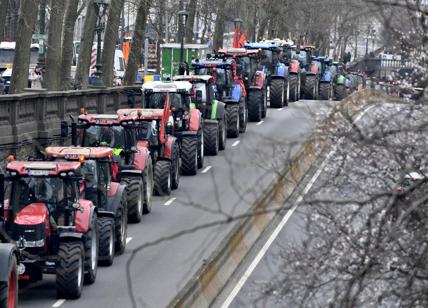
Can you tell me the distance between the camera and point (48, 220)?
856 inches

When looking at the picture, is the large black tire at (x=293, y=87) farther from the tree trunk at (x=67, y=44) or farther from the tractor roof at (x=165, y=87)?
the tractor roof at (x=165, y=87)

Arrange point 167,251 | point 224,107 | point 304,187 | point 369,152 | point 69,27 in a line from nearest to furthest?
1. point 369,152
2. point 304,187
3. point 167,251
4. point 224,107
5. point 69,27

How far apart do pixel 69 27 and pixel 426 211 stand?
40.2 m

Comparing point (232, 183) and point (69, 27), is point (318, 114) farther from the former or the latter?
point (69, 27)

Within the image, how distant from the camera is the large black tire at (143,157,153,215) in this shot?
3054cm

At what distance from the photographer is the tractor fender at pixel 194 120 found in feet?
123

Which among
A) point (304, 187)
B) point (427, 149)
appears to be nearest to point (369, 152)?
point (427, 149)

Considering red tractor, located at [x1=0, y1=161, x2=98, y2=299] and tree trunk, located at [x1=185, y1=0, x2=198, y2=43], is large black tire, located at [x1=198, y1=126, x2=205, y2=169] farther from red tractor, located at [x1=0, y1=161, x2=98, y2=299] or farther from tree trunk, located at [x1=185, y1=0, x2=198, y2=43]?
tree trunk, located at [x1=185, y1=0, x2=198, y2=43]

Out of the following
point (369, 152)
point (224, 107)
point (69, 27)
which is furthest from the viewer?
point (69, 27)

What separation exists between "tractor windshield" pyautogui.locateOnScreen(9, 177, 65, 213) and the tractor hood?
0.11 metres

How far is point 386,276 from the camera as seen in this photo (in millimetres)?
8539

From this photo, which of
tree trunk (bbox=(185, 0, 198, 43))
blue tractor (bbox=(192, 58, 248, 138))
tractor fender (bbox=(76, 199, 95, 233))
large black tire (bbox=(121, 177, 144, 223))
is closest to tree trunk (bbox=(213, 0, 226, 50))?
tree trunk (bbox=(185, 0, 198, 43))

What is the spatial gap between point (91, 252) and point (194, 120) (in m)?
15.0

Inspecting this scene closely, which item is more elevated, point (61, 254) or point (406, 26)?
point (406, 26)
